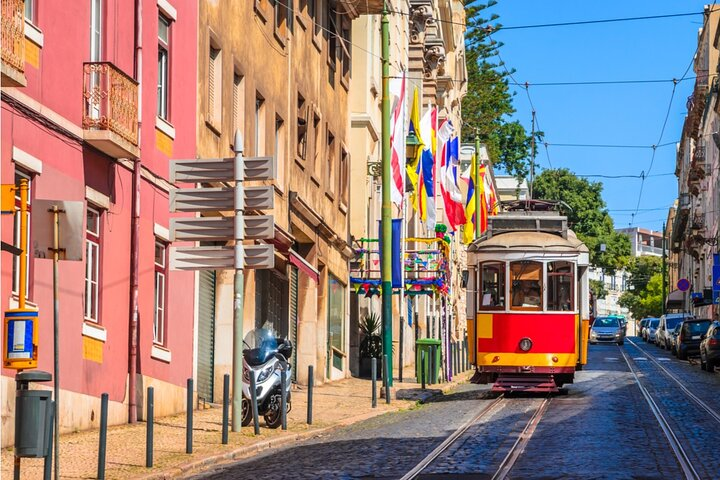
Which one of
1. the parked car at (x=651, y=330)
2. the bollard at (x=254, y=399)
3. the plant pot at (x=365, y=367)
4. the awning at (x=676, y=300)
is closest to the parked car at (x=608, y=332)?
the parked car at (x=651, y=330)

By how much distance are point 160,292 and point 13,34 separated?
7718mm

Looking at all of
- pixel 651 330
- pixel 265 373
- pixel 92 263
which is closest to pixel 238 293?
pixel 265 373

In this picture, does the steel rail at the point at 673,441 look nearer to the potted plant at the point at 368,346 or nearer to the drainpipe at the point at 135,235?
the drainpipe at the point at 135,235

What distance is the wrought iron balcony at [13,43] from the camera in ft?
51.1

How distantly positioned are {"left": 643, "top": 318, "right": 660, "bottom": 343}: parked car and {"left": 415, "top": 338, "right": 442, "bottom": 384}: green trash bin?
4628 cm

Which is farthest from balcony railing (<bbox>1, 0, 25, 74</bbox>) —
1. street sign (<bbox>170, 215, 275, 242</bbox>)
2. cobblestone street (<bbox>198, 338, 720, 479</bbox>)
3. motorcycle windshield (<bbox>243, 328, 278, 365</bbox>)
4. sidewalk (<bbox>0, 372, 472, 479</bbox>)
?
motorcycle windshield (<bbox>243, 328, 278, 365</bbox>)

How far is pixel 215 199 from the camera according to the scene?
19.5 m

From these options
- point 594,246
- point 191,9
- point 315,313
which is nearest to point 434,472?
point 191,9

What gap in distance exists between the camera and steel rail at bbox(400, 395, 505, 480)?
48.6 ft

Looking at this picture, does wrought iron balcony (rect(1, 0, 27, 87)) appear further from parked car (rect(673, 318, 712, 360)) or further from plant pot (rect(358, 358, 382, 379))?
parked car (rect(673, 318, 712, 360))

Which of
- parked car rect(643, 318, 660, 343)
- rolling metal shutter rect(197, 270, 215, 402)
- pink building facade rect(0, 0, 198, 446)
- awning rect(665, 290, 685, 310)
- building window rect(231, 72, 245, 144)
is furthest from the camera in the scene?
awning rect(665, 290, 685, 310)

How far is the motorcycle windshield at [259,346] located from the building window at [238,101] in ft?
21.8

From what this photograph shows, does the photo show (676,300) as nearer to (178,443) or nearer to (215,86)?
(215,86)

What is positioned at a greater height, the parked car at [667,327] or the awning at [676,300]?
the awning at [676,300]
